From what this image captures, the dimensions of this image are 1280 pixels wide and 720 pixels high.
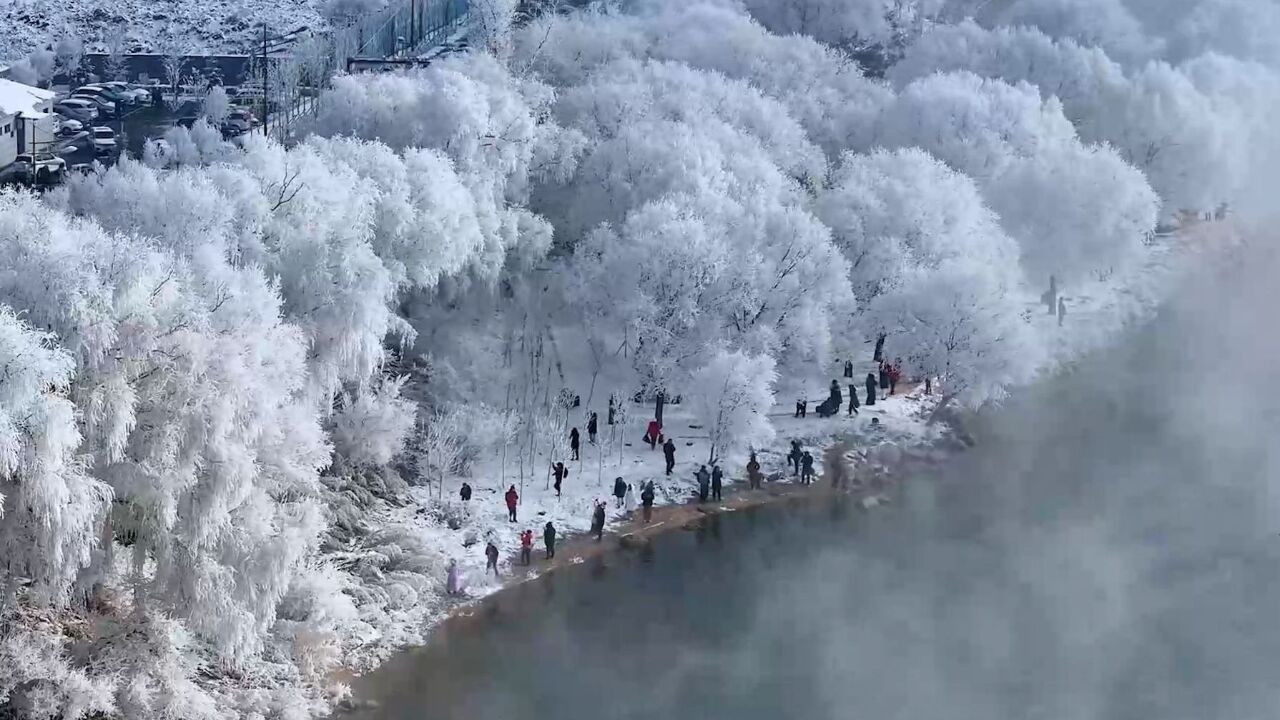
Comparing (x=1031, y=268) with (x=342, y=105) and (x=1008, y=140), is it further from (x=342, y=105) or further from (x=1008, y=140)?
(x=342, y=105)

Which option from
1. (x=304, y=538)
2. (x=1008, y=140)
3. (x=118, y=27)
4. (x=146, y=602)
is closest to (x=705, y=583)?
(x=304, y=538)

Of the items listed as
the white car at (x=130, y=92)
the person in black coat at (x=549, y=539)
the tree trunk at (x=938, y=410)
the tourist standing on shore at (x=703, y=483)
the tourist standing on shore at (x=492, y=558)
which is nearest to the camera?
the tourist standing on shore at (x=492, y=558)

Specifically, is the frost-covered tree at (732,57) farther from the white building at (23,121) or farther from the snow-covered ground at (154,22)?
the snow-covered ground at (154,22)

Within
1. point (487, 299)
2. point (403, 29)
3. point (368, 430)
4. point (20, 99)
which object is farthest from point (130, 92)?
point (368, 430)

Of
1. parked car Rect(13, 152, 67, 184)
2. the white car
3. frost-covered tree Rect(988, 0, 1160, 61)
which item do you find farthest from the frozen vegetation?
the white car

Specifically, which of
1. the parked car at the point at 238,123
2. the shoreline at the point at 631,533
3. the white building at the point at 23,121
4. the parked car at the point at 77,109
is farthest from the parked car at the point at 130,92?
the shoreline at the point at 631,533

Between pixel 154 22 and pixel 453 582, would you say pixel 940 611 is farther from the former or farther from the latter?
pixel 154 22
